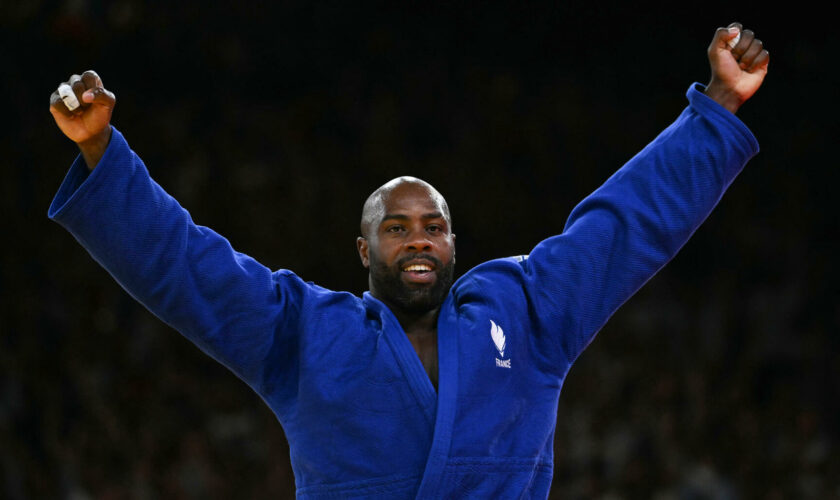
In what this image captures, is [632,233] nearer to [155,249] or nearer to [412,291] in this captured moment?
[412,291]

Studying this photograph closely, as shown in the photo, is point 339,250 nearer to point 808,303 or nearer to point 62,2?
point 62,2

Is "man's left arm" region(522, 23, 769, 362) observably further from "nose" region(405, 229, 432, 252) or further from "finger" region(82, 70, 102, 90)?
"finger" region(82, 70, 102, 90)

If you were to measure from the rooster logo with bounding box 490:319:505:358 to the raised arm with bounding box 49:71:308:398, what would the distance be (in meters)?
0.35

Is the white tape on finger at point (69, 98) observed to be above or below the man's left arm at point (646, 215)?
above

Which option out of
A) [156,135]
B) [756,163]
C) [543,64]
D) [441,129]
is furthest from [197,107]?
[756,163]

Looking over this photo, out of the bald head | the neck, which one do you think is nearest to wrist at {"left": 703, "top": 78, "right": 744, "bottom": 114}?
the bald head

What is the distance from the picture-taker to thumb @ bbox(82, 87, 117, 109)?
1386 mm

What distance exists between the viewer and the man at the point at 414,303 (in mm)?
1458

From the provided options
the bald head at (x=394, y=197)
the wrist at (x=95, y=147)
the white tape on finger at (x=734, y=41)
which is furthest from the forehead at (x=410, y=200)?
the white tape on finger at (x=734, y=41)

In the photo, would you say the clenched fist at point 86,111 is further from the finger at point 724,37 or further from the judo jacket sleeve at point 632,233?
the finger at point 724,37

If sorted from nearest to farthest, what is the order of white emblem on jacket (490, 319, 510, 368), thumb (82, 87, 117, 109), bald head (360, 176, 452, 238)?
thumb (82, 87, 117, 109)
white emblem on jacket (490, 319, 510, 368)
bald head (360, 176, 452, 238)

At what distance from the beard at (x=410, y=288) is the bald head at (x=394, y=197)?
0.23 feet

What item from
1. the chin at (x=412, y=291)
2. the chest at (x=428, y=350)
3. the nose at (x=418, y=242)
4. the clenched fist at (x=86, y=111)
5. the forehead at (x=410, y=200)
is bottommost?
the chest at (x=428, y=350)

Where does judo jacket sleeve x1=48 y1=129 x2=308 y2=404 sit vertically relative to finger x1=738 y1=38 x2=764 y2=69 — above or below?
below
